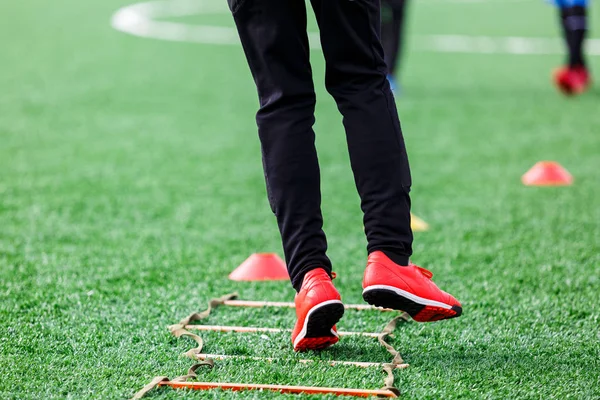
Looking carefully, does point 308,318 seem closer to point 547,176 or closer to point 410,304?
point 410,304

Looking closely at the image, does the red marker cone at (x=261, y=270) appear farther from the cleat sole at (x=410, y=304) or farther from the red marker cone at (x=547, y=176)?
the red marker cone at (x=547, y=176)

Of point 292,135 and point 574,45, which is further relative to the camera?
point 574,45

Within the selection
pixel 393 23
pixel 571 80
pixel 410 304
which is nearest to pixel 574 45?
pixel 571 80

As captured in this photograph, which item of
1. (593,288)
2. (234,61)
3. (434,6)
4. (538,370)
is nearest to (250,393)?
(538,370)

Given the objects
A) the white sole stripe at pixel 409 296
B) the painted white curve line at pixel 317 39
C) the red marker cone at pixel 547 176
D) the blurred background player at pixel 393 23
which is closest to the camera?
the white sole stripe at pixel 409 296

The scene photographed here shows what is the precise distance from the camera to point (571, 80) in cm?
762

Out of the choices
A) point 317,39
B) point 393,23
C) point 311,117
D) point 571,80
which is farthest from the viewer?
point 317,39

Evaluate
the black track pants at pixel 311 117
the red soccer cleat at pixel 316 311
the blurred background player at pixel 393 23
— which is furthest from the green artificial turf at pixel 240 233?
the blurred background player at pixel 393 23

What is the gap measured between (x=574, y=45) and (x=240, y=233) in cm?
475

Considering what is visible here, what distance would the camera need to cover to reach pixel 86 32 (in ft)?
37.6

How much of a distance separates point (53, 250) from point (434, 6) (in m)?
12.5

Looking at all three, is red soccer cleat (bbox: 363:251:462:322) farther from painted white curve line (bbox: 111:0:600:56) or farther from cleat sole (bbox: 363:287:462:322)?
painted white curve line (bbox: 111:0:600:56)

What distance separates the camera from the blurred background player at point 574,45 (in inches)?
299

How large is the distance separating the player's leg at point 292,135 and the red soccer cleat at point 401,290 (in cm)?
11
